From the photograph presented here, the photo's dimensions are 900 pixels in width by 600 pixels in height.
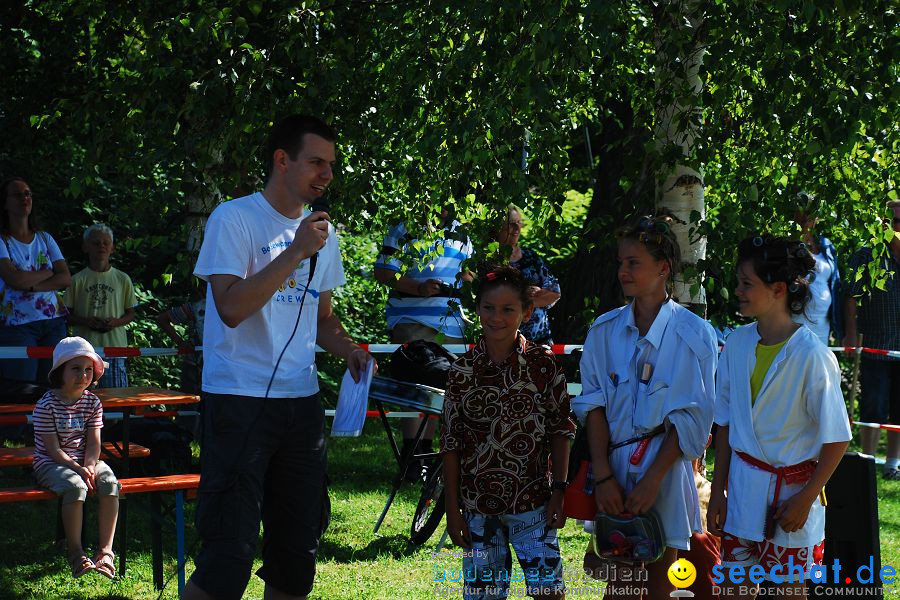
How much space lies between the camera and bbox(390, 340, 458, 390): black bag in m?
6.60

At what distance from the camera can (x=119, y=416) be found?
7.52 meters

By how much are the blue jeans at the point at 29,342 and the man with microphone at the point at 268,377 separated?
4.50 meters

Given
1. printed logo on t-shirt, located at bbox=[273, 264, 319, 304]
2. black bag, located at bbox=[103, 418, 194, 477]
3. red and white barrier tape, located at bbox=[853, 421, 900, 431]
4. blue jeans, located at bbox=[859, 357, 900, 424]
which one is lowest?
black bag, located at bbox=[103, 418, 194, 477]

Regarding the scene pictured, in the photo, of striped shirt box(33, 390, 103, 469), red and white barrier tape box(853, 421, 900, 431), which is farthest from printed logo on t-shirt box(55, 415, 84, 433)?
red and white barrier tape box(853, 421, 900, 431)

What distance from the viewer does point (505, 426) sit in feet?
14.3

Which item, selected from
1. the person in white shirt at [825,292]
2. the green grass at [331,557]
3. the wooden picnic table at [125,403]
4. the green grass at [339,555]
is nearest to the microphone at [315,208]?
the green grass at [331,557]

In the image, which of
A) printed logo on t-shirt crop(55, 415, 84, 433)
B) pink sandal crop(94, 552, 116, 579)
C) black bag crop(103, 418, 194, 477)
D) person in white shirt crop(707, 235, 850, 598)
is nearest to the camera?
person in white shirt crop(707, 235, 850, 598)

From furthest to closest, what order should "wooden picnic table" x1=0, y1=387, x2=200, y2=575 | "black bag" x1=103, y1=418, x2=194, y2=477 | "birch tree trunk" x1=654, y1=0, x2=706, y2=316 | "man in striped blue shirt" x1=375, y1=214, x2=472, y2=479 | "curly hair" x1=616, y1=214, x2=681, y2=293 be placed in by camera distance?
"black bag" x1=103, y1=418, x2=194, y2=477
"man in striped blue shirt" x1=375, y1=214, x2=472, y2=479
"wooden picnic table" x1=0, y1=387, x2=200, y2=575
"birch tree trunk" x1=654, y1=0, x2=706, y2=316
"curly hair" x1=616, y1=214, x2=681, y2=293

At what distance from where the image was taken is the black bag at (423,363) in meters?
6.60

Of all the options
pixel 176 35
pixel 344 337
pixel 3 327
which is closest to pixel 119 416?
pixel 3 327

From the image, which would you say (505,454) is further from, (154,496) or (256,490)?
(154,496)

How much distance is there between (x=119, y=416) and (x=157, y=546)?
198 cm

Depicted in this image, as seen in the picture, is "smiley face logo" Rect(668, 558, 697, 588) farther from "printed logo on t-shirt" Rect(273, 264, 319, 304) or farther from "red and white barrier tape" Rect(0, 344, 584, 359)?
"red and white barrier tape" Rect(0, 344, 584, 359)

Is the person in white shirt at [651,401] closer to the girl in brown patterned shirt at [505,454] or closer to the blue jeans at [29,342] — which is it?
the girl in brown patterned shirt at [505,454]
